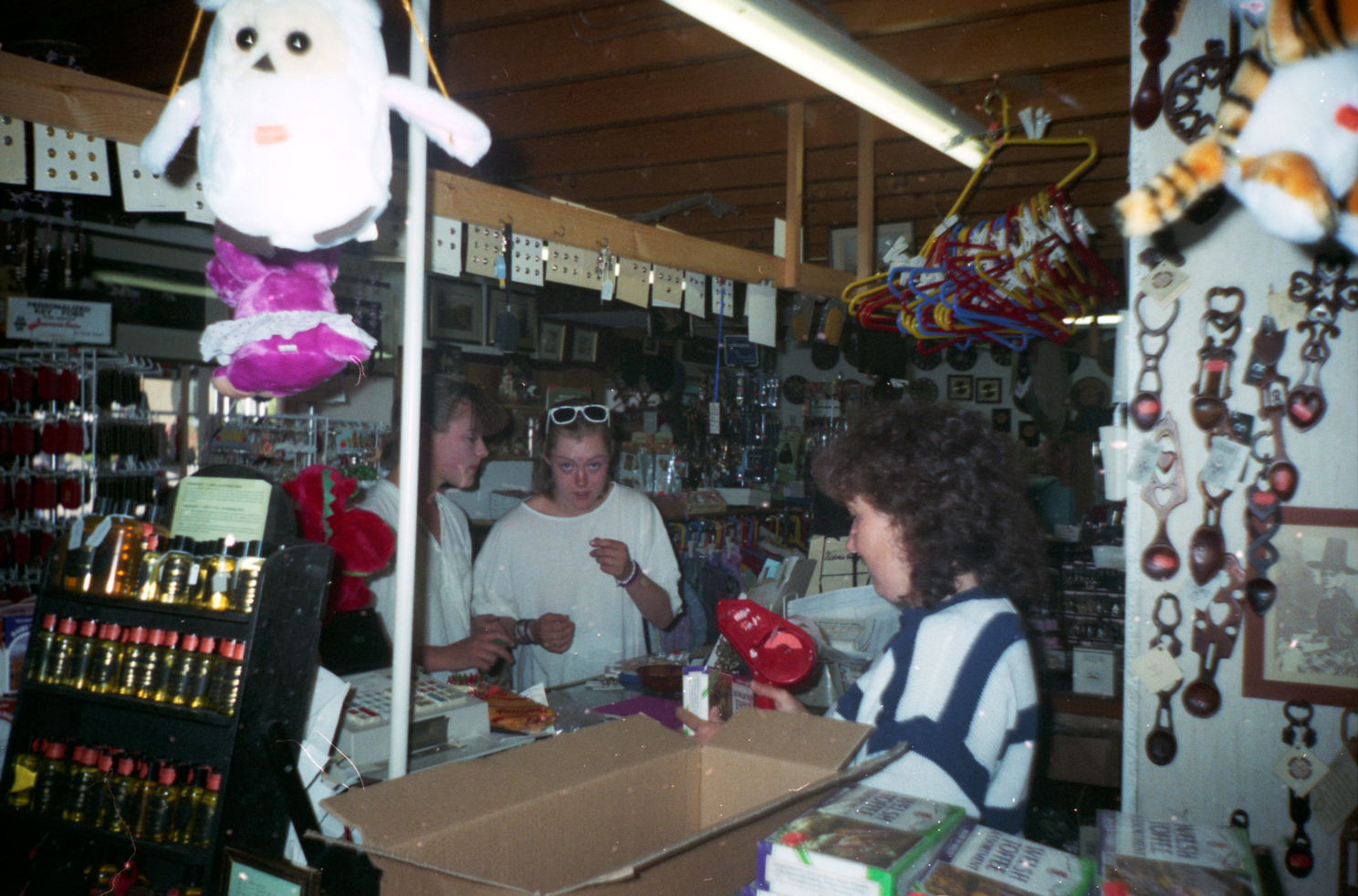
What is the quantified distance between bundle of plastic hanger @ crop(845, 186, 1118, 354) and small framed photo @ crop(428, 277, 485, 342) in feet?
8.96

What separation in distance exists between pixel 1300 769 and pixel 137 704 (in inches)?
87.1

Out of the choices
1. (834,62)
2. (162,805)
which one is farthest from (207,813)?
(834,62)

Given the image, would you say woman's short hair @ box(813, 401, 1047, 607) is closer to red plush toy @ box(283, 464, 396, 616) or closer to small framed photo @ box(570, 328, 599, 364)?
red plush toy @ box(283, 464, 396, 616)

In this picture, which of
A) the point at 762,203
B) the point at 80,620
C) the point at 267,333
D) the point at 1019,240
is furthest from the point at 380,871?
the point at 762,203

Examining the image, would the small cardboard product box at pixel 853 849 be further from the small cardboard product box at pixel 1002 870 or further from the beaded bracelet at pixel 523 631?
the beaded bracelet at pixel 523 631

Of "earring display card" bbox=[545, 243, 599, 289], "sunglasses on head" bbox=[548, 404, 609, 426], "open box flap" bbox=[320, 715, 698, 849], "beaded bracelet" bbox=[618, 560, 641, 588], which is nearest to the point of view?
"open box flap" bbox=[320, 715, 698, 849]

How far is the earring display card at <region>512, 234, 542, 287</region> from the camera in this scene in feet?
7.25

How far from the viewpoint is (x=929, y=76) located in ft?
8.82

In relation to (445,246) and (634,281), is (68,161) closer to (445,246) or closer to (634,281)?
(445,246)

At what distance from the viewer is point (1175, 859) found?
33.3 inches

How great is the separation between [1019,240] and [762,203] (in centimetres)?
172

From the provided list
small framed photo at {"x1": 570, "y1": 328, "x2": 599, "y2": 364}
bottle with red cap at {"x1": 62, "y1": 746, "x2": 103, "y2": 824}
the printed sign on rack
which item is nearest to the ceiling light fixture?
bottle with red cap at {"x1": 62, "y1": 746, "x2": 103, "y2": 824}

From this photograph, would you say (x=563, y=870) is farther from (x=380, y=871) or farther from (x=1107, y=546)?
(x=1107, y=546)

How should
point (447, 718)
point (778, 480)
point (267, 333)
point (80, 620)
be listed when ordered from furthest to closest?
point (778, 480) < point (447, 718) < point (267, 333) < point (80, 620)
